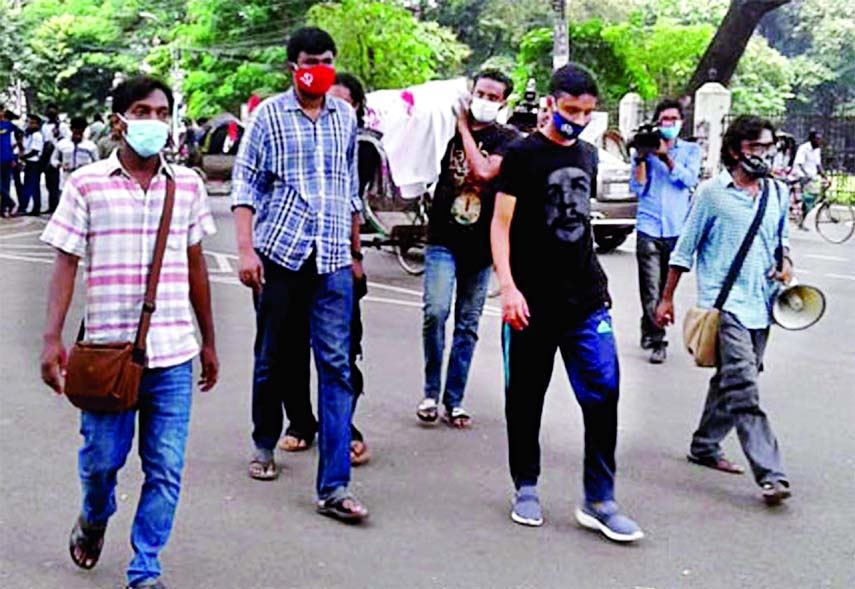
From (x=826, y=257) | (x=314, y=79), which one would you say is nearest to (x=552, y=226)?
(x=314, y=79)

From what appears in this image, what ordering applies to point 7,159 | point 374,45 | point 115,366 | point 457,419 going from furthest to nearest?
point 374,45
point 7,159
point 457,419
point 115,366

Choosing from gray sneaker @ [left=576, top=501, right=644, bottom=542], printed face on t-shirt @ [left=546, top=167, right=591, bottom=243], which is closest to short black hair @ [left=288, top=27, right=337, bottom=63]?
printed face on t-shirt @ [left=546, top=167, right=591, bottom=243]

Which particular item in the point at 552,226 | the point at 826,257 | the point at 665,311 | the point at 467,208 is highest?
the point at 552,226

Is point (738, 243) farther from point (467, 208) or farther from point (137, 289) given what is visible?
point (137, 289)

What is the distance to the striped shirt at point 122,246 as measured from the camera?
14.0 feet

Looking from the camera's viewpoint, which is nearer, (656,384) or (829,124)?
(656,384)

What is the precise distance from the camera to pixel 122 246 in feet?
14.1

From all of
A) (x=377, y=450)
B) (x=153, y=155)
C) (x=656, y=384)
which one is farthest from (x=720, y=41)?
(x=153, y=155)

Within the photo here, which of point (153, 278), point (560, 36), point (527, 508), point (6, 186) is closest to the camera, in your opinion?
point (153, 278)

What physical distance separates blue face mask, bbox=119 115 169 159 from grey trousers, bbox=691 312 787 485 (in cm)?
287

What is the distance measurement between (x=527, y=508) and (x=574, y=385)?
1.84 ft

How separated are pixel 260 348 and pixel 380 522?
3.19 ft

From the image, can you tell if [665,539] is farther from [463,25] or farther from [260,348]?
[463,25]

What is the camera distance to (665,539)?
209 inches
